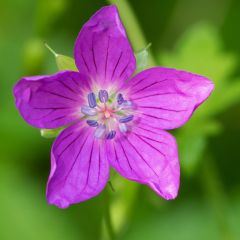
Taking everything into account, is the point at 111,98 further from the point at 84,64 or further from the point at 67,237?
the point at 67,237

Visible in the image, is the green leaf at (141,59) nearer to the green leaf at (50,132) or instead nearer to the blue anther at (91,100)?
the blue anther at (91,100)

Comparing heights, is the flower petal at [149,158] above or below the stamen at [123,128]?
below

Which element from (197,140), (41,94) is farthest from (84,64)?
(197,140)

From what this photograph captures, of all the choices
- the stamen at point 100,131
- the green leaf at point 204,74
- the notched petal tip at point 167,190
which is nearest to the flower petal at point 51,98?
the stamen at point 100,131

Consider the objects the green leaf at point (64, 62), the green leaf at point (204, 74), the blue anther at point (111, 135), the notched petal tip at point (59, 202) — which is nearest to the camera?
the notched petal tip at point (59, 202)

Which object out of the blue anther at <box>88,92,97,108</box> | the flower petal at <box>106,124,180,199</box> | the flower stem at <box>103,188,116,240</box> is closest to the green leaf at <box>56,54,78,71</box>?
the blue anther at <box>88,92,97,108</box>

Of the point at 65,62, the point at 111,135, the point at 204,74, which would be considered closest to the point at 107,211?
the point at 111,135

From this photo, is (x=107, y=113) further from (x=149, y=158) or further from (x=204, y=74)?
(x=204, y=74)

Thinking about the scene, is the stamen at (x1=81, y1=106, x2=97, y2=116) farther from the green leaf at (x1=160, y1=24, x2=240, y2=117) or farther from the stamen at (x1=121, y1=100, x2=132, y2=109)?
the green leaf at (x1=160, y1=24, x2=240, y2=117)
